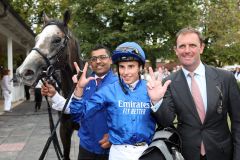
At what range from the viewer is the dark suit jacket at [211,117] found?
300 centimetres

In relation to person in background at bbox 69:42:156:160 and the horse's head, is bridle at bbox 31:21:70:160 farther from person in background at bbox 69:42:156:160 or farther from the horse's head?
person in background at bbox 69:42:156:160

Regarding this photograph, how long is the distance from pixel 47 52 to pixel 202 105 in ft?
5.78

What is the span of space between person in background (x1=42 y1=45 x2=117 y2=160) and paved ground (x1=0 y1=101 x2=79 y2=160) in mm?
3232

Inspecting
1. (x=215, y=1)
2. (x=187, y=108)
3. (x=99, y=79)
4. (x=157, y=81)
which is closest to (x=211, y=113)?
(x=187, y=108)

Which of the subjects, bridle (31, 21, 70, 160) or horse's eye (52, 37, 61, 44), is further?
horse's eye (52, 37, 61, 44)

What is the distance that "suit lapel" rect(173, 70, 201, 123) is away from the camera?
9.89 feet

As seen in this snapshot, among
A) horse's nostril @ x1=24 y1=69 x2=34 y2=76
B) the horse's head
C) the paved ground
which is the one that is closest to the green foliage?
the paved ground

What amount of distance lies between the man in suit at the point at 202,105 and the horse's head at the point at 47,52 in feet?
4.54

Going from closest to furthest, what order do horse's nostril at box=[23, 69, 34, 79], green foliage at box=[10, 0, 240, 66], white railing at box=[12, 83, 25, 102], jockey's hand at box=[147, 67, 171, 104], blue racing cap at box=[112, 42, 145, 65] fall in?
jockey's hand at box=[147, 67, 171, 104]
blue racing cap at box=[112, 42, 145, 65]
horse's nostril at box=[23, 69, 34, 79]
white railing at box=[12, 83, 25, 102]
green foliage at box=[10, 0, 240, 66]

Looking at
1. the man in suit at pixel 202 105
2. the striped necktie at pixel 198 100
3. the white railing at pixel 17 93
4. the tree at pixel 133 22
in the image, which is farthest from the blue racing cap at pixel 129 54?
the white railing at pixel 17 93

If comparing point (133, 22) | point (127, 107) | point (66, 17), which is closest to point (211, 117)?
point (127, 107)

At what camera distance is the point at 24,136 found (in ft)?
31.9

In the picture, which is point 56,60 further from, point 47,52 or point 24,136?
point 24,136

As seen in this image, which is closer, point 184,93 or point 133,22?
point 184,93
